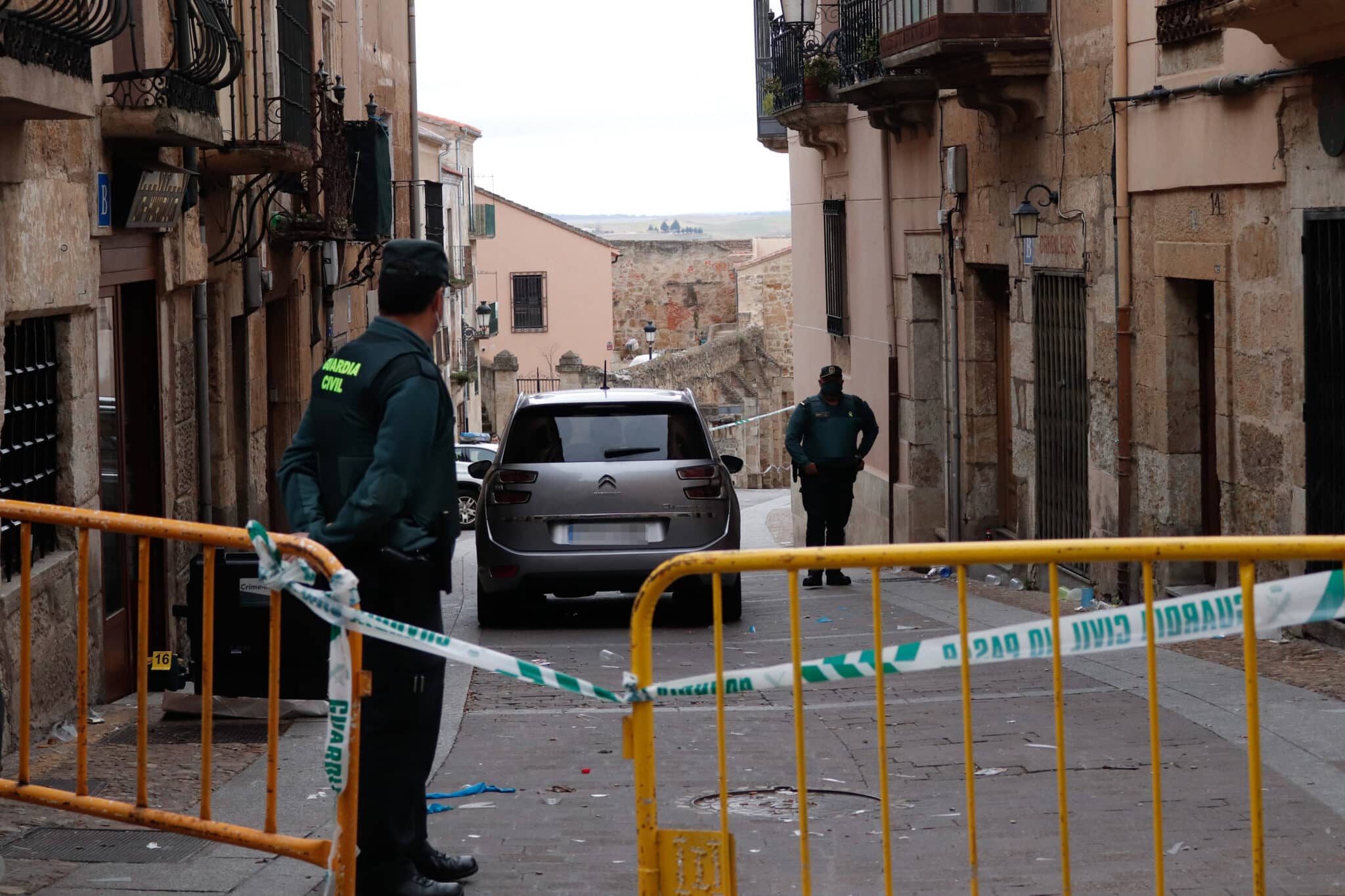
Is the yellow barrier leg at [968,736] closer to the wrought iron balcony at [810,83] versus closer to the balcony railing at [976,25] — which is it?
the balcony railing at [976,25]

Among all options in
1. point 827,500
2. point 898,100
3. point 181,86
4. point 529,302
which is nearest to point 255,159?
point 181,86

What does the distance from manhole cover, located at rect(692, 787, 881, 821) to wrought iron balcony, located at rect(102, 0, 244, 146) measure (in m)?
5.36

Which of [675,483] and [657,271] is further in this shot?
[657,271]

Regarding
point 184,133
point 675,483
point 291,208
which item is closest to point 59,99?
point 184,133

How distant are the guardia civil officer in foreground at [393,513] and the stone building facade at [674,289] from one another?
60163 mm

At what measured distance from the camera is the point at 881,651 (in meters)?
4.09

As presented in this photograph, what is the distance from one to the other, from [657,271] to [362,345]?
6088 cm

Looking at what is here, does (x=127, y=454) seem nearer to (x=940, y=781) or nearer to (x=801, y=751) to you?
(x=940, y=781)

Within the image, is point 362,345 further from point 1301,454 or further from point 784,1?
point 784,1

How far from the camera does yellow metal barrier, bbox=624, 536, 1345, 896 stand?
3973mm

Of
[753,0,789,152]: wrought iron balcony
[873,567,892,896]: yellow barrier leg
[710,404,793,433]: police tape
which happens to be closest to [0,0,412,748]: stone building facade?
[873,567,892,896]: yellow barrier leg

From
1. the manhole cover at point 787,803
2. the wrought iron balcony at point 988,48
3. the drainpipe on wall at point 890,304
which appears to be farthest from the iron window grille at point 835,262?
the manhole cover at point 787,803

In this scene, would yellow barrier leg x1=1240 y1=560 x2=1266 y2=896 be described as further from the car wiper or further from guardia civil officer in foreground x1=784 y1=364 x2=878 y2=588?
guardia civil officer in foreground x1=784 y1=364 x2=878 y2=588

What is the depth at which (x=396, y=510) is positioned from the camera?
4703mm
